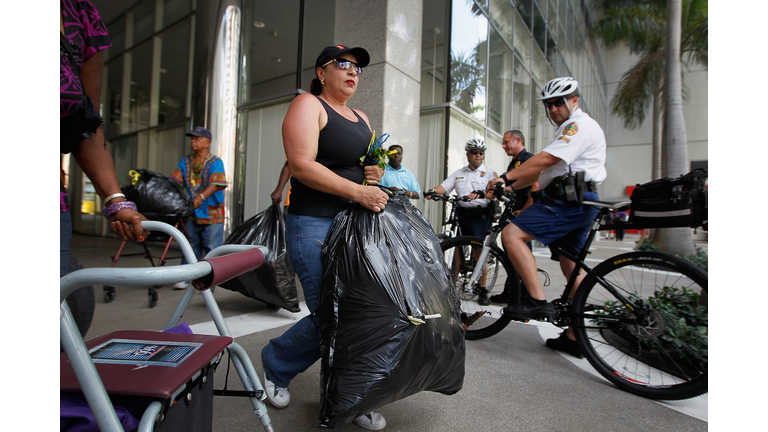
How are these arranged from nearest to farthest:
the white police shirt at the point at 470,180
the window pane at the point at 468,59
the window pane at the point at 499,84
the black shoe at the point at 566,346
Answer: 1. the black shoe at the point at 566,346
2. the white police shirt at the point at 470,180
3. the window pane at the point at 468,59
4. the window pane at the point at 499,84

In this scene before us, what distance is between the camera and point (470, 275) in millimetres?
3068

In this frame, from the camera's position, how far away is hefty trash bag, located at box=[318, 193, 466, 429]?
1392 millimetres

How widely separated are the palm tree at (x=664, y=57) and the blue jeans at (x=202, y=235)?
7.43 m

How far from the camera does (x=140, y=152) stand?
10539mm

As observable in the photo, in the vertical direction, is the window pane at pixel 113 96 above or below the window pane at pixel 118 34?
below

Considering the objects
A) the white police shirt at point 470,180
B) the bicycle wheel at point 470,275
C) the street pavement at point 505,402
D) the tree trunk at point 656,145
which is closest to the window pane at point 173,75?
the white police shirt at point 470,180

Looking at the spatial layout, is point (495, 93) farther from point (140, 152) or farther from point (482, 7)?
point (140, 152)

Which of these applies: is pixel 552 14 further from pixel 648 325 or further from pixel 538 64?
pixel 648 325

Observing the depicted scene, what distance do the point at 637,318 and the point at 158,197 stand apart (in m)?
4.22

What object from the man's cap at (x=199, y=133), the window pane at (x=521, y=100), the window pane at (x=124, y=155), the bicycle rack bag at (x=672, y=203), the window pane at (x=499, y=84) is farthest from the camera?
the window pane at (x=124, y=155)

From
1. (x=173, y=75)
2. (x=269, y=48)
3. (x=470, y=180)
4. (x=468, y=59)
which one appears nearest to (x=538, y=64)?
(x=468, y=59)

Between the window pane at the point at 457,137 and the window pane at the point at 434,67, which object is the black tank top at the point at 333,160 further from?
the window pane at the point at 434,67

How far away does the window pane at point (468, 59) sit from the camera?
6.85 meters

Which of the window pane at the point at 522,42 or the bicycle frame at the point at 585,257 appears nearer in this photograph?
the bicycle frame at the point at 585,257
